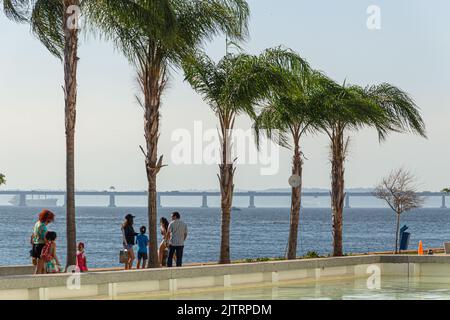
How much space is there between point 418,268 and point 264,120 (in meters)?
7.08

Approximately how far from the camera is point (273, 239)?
377 ft

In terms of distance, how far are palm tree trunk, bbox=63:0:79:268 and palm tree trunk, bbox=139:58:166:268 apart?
8.29 feet

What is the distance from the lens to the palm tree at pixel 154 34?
71.4 ft

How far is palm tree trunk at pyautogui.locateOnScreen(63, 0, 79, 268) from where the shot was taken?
21.0 meters

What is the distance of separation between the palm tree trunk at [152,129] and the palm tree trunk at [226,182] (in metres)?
2.83

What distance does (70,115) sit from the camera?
21.0 meters

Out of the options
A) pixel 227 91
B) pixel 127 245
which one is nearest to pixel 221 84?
pixel 227 91

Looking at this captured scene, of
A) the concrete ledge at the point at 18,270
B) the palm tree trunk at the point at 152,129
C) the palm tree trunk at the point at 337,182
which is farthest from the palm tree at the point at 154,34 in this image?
the palm tree trunk at the point at 337,182

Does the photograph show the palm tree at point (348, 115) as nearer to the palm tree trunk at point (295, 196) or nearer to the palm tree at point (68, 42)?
the palm tree trunk at point (295, 196)

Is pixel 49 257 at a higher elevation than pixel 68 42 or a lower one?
lower

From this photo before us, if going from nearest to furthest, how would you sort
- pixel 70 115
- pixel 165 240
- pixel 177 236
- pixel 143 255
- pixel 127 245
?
pixel 70 115, pixel 177 236, pixel 127 245, pixel 165 240, pixel 143 255

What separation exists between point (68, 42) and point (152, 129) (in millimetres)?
3173

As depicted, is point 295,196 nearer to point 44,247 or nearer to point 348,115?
point 348,115
